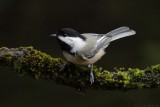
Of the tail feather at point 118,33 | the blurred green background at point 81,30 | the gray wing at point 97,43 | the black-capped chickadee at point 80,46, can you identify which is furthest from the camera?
the blurred green background at point 81,30

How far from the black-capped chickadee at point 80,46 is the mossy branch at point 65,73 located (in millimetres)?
136

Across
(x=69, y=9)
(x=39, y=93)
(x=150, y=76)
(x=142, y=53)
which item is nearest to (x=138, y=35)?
(x=142, y=53)

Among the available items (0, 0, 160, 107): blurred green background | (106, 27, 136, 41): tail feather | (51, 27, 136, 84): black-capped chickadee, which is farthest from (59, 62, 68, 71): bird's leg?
(0, 0, 160, 107): blurred green background

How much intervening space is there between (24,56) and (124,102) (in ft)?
11.7

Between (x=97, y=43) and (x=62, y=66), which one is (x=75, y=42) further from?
(x=97, y=43)

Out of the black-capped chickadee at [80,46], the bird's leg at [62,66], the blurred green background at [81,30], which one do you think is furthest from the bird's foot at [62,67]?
the blurred green background at [81,30]

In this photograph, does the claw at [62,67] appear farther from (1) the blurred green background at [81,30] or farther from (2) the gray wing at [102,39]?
(1) the blurred green background at [81,30]

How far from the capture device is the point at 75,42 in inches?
159

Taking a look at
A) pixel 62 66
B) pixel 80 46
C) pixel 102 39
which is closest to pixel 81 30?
pixel 102 39

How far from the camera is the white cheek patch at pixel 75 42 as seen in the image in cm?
398

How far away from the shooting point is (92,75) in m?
3.78

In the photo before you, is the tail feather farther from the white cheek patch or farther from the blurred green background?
the blurred green background

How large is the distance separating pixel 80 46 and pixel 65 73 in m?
0.42

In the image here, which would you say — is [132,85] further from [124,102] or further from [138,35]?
[138,35]
